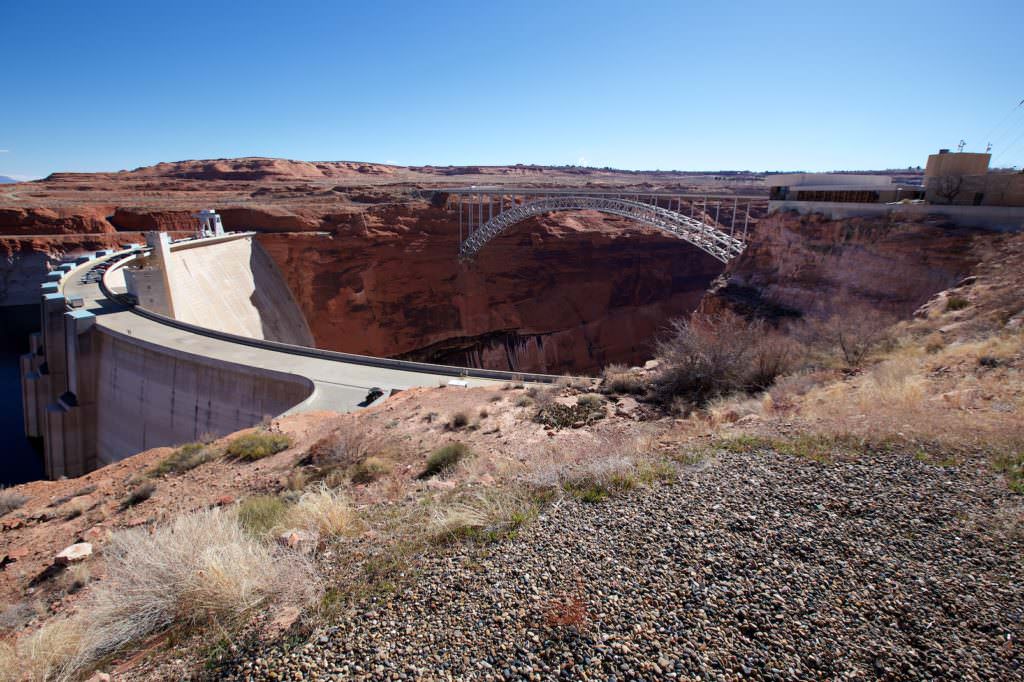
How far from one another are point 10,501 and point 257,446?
18.7 ft

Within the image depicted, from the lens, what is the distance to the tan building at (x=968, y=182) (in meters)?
17.8

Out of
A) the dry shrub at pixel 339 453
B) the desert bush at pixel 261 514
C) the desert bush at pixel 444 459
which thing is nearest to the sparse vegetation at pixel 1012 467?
the desert bush at pixel 444 459

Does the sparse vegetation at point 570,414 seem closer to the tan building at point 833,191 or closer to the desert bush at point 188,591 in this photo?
the desert bush at point 188,591

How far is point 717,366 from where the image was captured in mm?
12242

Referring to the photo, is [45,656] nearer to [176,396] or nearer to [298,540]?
[298,540]

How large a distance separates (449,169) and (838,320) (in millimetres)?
112940

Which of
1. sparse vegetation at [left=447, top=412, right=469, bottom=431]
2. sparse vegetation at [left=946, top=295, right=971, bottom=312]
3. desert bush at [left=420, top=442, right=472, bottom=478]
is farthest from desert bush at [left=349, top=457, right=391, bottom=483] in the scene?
sparse vegetation at [left=946, top=295, right=971, bottom=312]

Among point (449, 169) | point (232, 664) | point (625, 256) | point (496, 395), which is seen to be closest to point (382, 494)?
point (232, 664)

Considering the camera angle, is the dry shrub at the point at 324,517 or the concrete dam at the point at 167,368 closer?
the dry shrub at the point at 324,517

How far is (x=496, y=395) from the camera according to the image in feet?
48.0

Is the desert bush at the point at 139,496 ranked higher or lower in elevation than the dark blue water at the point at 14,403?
higher

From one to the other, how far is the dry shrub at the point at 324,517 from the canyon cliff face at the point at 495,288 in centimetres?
3239

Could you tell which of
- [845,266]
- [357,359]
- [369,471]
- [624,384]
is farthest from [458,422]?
[845,266]

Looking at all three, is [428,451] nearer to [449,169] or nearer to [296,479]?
[296,479]
